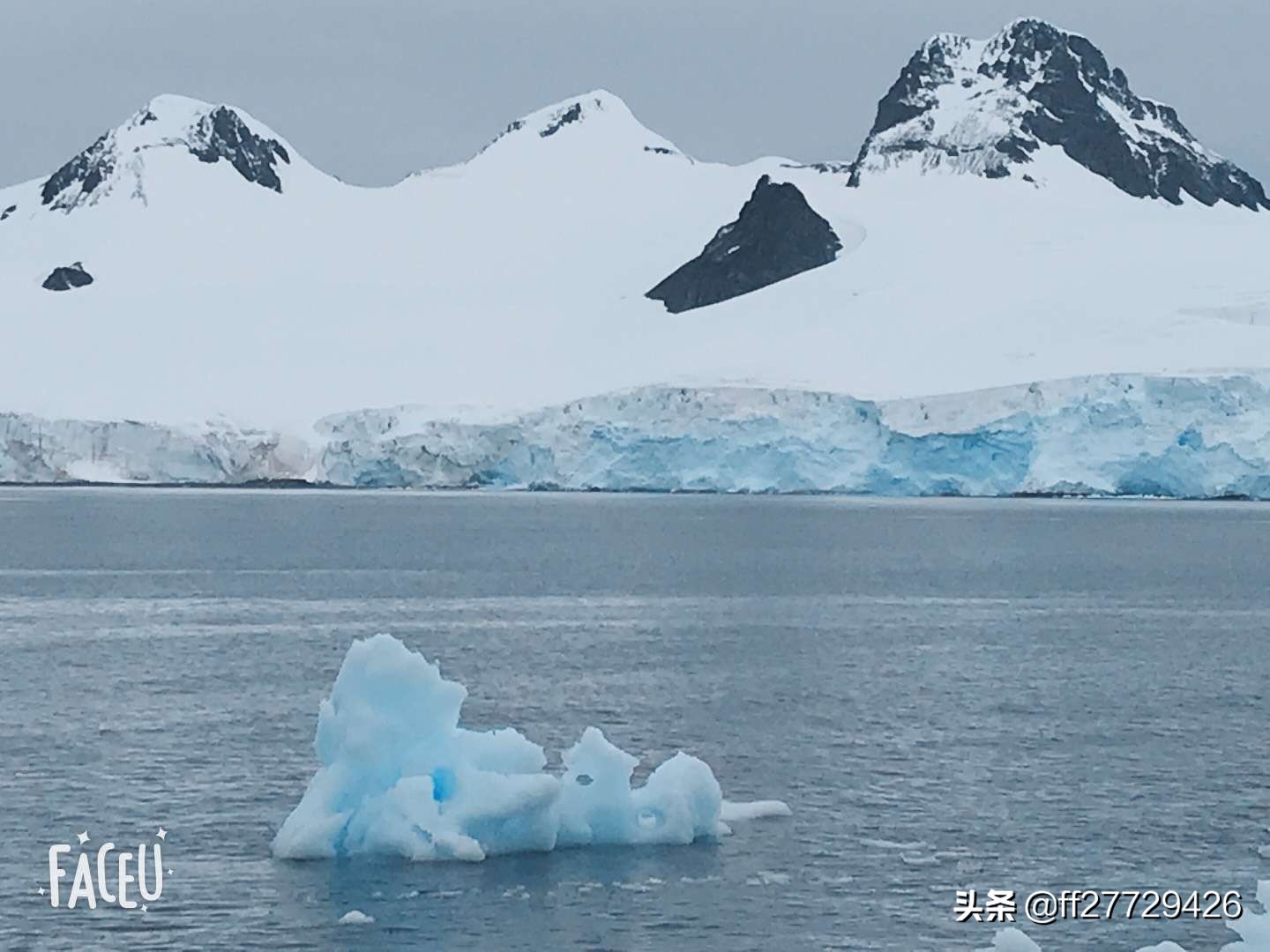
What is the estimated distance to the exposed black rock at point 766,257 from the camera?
360 ft

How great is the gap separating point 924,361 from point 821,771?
63388 millimetres

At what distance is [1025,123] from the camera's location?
11762 cm

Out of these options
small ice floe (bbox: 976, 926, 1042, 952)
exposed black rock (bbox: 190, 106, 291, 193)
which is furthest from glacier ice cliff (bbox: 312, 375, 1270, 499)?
small ice floe (bbox: 976, 926, 1042, 952)

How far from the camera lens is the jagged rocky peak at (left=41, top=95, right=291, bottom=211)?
13238 centimetres

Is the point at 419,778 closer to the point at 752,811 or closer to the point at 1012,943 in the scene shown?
the point at 752,811

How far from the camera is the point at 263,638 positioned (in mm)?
39688

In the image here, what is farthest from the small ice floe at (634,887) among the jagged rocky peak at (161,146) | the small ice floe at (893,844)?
the jagged rocky peak at (161,146)

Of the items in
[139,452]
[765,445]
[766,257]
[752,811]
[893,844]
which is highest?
[766,257]

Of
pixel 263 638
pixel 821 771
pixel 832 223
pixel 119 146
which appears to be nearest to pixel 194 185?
pixel 119 146

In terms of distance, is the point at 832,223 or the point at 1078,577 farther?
the point at 832,223

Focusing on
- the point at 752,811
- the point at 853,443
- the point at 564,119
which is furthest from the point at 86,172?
the point at 752,811

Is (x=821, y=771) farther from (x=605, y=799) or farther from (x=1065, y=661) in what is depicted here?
(x=1065, y=661)

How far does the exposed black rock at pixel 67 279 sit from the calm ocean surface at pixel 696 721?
5449 cm

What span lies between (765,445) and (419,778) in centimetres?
6139
